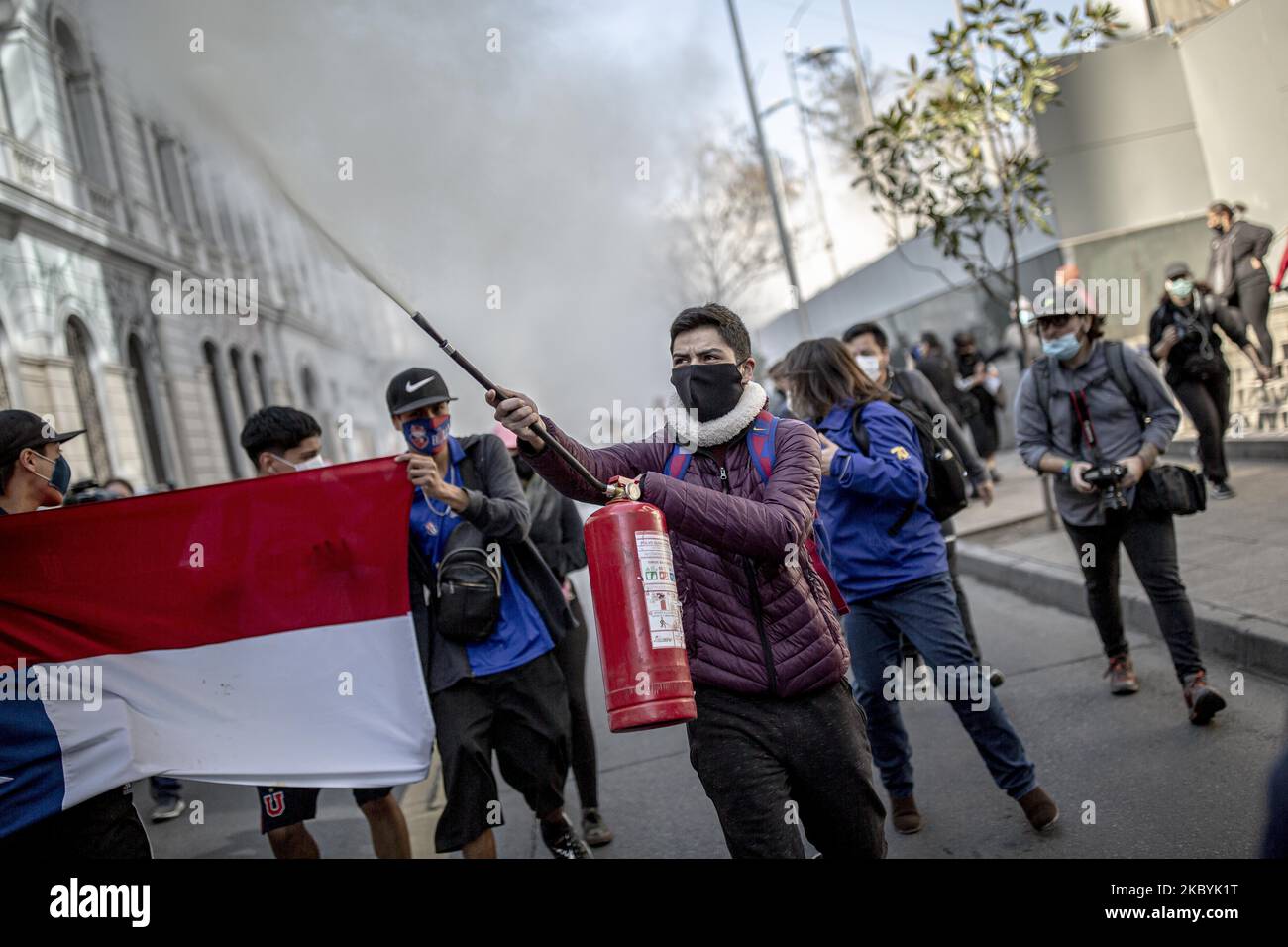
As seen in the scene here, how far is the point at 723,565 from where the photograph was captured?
2840 mm

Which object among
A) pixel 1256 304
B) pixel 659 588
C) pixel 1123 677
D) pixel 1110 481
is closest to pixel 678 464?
pixel 659 588

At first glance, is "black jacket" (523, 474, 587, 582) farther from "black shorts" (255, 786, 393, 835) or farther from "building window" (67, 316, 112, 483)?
"building window" (67, 316, 112, 483)

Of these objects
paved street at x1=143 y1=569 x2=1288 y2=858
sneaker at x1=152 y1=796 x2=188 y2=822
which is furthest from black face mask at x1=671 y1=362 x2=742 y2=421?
sneaker at x1=152 y1=796 x2=188 y2=822

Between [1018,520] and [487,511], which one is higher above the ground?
[487,511]

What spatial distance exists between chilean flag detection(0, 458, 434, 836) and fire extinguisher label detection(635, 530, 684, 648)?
1.65 metres

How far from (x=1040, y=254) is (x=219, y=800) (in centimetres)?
1271

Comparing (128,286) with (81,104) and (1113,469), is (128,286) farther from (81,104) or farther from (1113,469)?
(1113,469)

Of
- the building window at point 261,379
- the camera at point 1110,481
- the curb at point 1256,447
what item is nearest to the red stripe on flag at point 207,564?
the camera at point 1110,481

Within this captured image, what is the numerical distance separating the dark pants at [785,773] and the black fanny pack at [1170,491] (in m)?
2.54

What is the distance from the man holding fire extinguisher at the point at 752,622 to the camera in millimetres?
2693

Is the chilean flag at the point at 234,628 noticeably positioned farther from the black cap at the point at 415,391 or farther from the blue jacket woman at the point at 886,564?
the blue jacket woman at the point at 886,564
